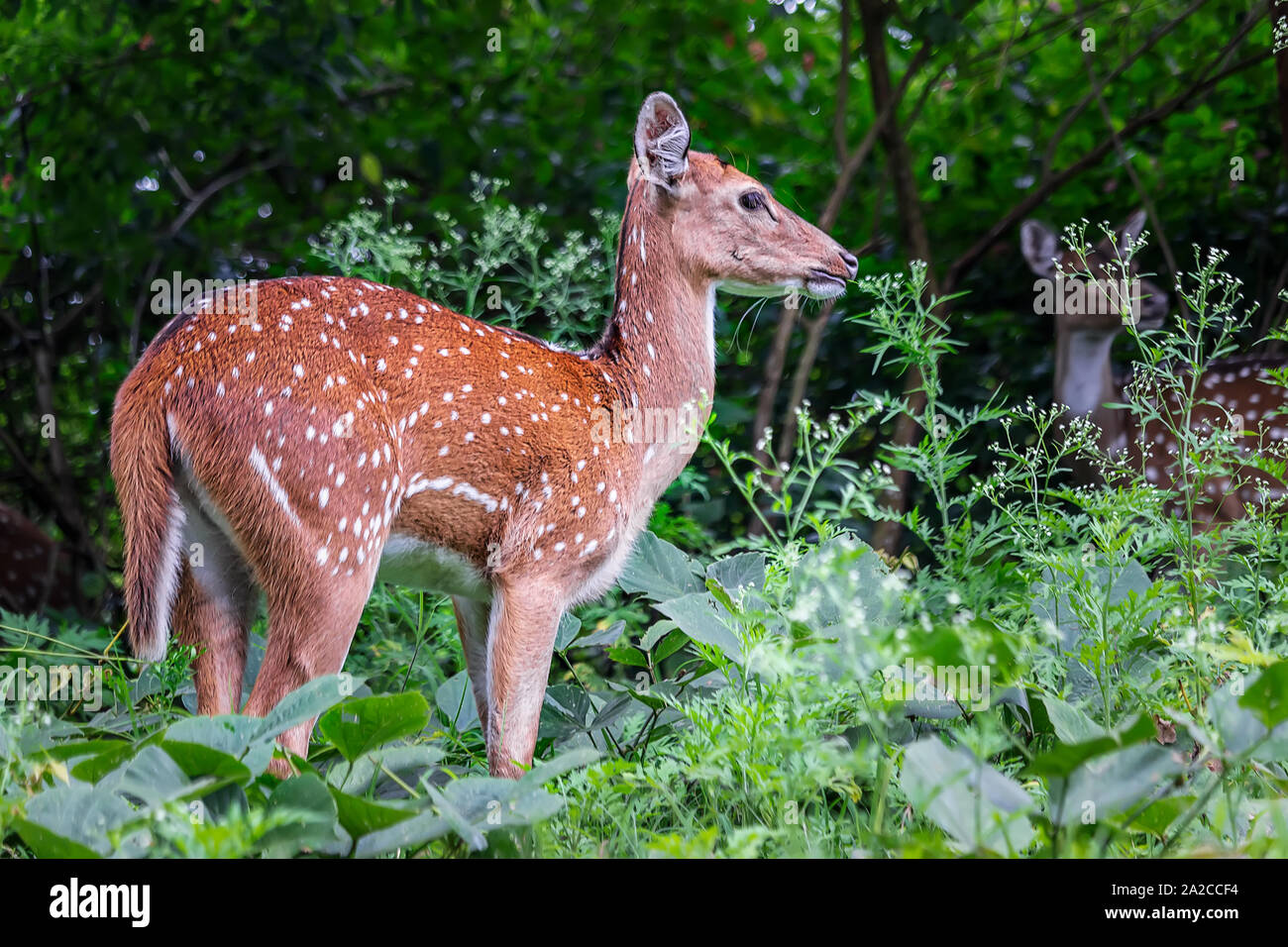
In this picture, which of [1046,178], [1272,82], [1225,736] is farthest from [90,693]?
[1272,82]

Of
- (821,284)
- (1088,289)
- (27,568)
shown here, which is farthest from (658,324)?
(27,568)

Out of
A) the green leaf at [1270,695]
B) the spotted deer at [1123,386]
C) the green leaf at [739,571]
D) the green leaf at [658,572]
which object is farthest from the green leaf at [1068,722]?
the spotted deer at [1123,386]

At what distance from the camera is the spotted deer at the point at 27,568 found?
21.0 ft

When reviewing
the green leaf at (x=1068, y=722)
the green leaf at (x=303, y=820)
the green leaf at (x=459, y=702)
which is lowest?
the green leaf at (x=459, y=702)

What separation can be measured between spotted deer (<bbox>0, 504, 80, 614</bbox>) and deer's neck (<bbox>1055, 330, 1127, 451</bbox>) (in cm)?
486

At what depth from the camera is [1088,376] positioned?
532cm

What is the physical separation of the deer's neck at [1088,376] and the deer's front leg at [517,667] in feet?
9.53

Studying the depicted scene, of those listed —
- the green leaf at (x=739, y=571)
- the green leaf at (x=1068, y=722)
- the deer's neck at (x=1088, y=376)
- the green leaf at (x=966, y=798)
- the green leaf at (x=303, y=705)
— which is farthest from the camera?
the deer's neck at (x=1088, y=376)

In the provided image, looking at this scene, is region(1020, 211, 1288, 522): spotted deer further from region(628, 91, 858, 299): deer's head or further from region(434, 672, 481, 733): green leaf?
region(434, 672, 481, 733): green leaf

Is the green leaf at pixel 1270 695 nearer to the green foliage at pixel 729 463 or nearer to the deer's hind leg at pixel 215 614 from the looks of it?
the green foliage at pixel 729 463

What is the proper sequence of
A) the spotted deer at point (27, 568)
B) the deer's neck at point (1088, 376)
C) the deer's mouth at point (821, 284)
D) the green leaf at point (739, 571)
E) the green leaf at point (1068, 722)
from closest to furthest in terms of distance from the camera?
the green leaf at point (1068, 722) < the green leaf at point (739, 571) < the deer's mouth at point (821, 284) < the deer's neck at point (1088, 376) < the spotted deer at point (27, 568)

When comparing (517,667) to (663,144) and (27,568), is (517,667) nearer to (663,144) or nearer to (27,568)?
(663,144)

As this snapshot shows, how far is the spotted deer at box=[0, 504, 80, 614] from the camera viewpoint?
21.0 ft
